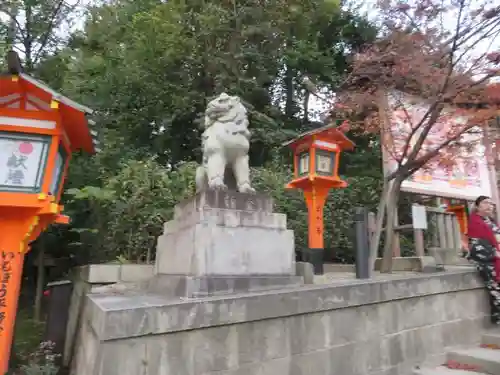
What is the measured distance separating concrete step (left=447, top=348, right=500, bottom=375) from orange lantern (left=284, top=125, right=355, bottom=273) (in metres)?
2.58

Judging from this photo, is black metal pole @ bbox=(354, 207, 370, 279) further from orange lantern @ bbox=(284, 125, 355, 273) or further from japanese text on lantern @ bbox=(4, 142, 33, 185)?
japanese text on lantern @ bbox=(4, 142, 33, 185)

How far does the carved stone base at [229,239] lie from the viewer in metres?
4.65

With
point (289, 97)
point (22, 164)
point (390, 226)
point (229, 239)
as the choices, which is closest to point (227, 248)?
point (229, 239)

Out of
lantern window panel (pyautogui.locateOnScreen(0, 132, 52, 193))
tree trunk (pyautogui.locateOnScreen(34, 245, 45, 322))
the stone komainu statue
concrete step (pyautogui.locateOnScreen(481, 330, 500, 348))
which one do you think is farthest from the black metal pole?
tree trunk (pyautogui.locateOnScreen(34, 245, 45, 322))

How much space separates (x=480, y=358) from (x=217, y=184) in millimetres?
4020

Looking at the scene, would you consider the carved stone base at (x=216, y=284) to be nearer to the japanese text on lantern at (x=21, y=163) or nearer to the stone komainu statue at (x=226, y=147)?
the stone komainu statue at (x=226, y=147)

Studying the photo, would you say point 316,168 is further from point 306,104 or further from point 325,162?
point 306,104

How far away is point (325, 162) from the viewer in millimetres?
7543

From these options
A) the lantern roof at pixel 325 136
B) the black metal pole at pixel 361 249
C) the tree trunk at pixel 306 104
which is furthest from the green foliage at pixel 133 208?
the tree trunk at pixel 306 104

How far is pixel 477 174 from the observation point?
333 inches

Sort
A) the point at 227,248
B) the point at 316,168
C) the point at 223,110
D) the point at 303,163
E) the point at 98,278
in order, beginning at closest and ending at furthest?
the point at 227,248 < the point at 223,110 < the point at 98,278 < the point at 316,168 < the point at 303,163

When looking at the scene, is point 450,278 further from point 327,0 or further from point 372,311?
point 327,0

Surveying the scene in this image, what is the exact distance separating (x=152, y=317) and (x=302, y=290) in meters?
1.69

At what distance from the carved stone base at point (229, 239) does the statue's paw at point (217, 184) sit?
114mm
